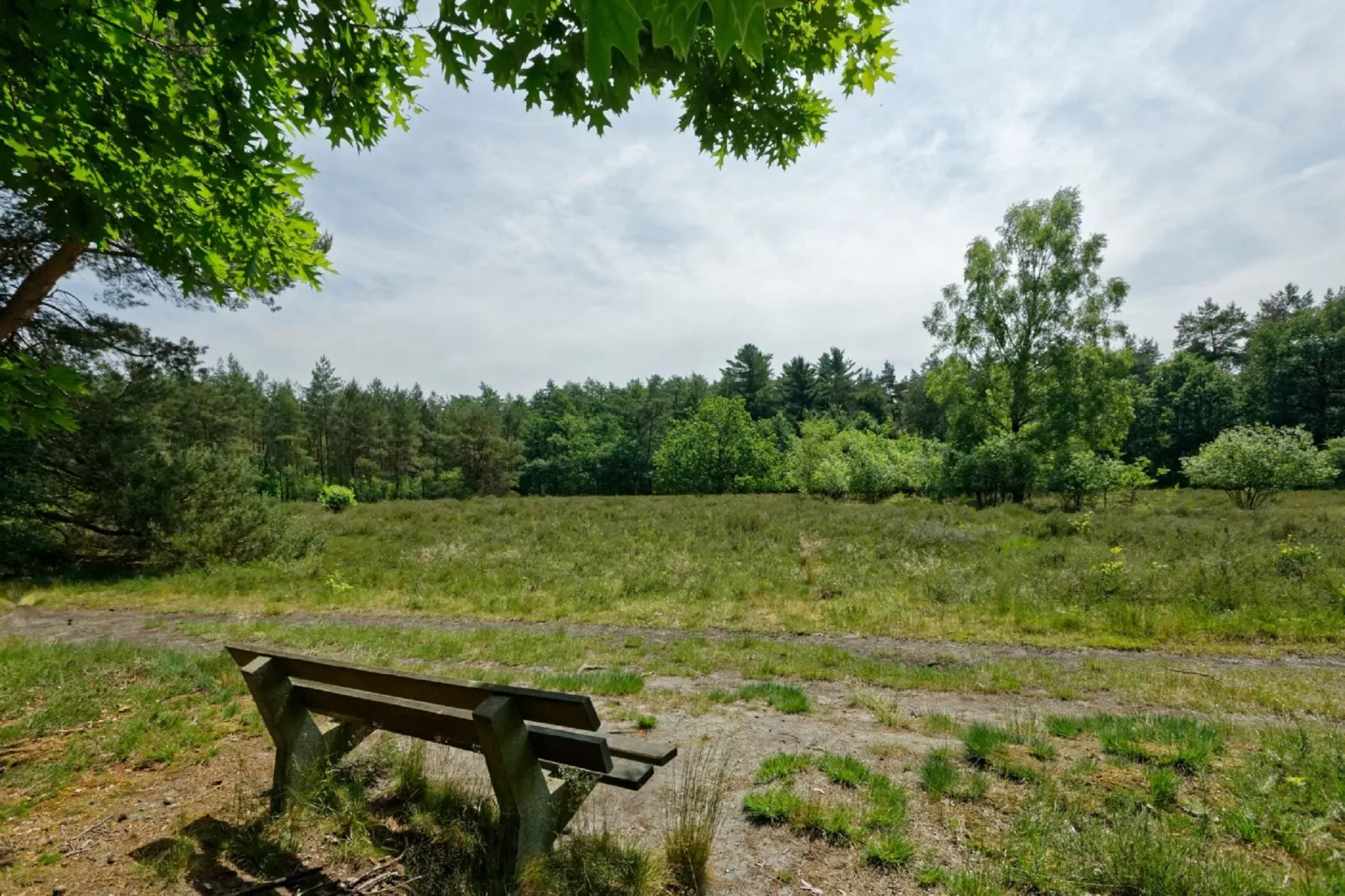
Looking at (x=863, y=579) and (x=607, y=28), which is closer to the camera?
(x=607, y=28)

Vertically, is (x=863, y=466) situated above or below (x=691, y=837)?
above

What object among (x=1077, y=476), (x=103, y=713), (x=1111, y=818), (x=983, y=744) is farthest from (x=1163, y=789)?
(x=1077, y=476)

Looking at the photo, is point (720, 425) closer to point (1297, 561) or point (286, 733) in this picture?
point (1297, 561)

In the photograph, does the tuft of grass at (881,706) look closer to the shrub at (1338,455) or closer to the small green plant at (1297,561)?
the small green plant at (1297,561)

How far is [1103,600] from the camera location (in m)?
10.4

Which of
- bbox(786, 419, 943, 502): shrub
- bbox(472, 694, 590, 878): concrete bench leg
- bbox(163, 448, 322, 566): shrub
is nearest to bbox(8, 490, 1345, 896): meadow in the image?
bbox(472, 694, 590, 878): concrete bench leg

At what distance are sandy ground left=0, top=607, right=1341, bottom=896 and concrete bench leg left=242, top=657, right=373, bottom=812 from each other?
0.30 metres

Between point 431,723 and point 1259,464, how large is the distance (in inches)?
1132

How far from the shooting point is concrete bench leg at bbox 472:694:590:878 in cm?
247

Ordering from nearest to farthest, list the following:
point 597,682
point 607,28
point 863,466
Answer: point 607,28
point 597,682
point 863,466

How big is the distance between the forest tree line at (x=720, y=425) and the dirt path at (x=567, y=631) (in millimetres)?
4759

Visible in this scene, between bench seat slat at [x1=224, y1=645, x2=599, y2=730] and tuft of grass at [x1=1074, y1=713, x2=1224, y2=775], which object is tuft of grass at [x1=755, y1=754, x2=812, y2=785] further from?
tuft of grass at [x1=1074, y1=713, x2=1224, y2=775]

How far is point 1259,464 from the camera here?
20.5m

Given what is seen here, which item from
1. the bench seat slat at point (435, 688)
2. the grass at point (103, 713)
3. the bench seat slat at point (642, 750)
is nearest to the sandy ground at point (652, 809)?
the grass at point (103, 713)
